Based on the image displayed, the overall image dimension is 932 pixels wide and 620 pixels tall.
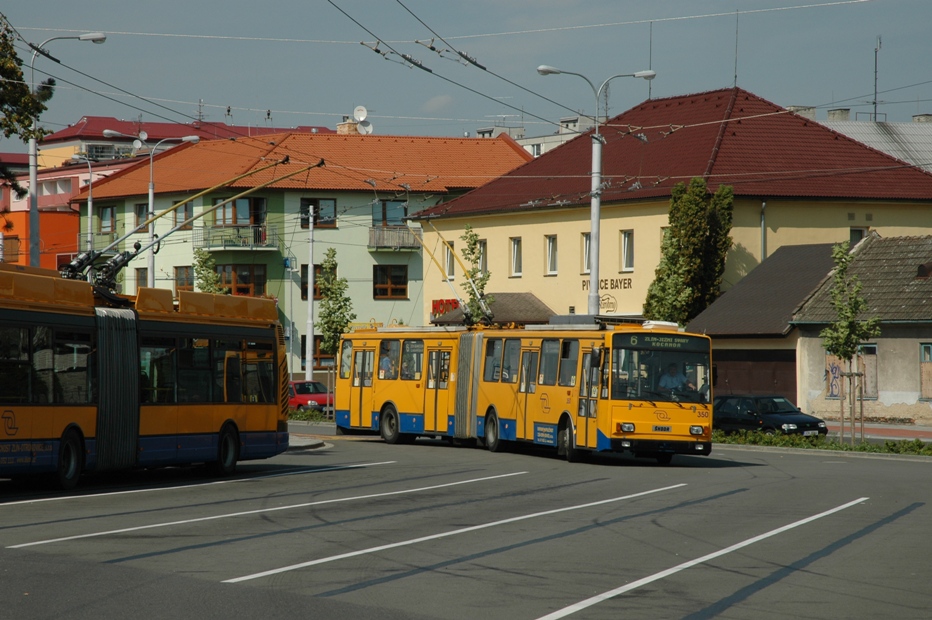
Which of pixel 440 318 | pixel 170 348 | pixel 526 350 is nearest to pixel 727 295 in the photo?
pixel 440 318

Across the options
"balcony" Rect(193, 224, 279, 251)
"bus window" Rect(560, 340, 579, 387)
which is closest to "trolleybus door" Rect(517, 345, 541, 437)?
"bus window" Rect(560, 340, 579, 387)

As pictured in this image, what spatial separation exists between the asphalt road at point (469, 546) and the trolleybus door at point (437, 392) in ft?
28.4

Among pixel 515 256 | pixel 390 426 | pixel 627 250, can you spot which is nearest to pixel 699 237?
pixel 627 250

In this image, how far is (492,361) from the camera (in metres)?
29.6

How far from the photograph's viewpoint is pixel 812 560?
12086 millimetres

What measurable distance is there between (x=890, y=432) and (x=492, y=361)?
1563 cm

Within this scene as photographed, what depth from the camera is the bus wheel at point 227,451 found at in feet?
73.9

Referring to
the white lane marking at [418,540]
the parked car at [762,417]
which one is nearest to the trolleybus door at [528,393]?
the parked car at [762,417]

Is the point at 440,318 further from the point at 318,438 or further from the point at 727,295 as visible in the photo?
the point at 318,438

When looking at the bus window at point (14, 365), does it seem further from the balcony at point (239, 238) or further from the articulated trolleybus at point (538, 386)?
the balcony at point (239, 238)

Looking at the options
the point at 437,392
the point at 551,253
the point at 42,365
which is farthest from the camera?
the point at 551,253

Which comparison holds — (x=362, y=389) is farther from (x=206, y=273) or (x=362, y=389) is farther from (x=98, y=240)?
(x=98, y=240)

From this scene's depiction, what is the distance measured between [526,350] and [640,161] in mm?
27956

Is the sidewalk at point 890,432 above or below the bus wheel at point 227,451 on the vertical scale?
below
